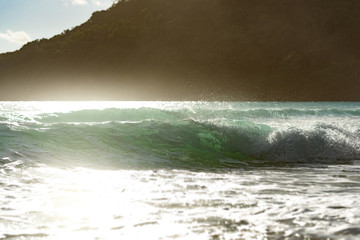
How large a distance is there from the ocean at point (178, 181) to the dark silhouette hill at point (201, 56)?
281 ft

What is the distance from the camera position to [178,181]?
288 inches

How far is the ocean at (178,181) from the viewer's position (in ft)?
14.5

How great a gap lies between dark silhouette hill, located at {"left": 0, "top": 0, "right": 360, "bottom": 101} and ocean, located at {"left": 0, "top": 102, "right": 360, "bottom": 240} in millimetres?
85627

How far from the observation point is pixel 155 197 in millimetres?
5883

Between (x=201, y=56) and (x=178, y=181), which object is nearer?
(x=178, y=181)

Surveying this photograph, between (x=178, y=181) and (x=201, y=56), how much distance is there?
105533mm

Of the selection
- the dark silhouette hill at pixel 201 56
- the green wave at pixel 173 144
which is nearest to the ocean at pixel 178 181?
the green wave at pixel 173 144

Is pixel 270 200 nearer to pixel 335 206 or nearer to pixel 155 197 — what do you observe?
pixel 335 206

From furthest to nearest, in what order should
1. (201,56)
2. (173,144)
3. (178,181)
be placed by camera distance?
(201,56), (173,144), (178,181)

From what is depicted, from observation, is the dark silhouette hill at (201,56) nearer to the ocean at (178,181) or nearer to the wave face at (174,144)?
the wave face at (174,144)

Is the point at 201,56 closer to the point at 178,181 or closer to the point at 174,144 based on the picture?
the point at 174,144

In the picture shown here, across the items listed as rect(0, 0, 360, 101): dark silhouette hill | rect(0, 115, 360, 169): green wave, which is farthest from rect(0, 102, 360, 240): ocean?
rect(0, 0, 360, 101): dark silhouette hill

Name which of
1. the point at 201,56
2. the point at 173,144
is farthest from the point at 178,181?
the point at 201,56

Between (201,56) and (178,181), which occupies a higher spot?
(201,56)
